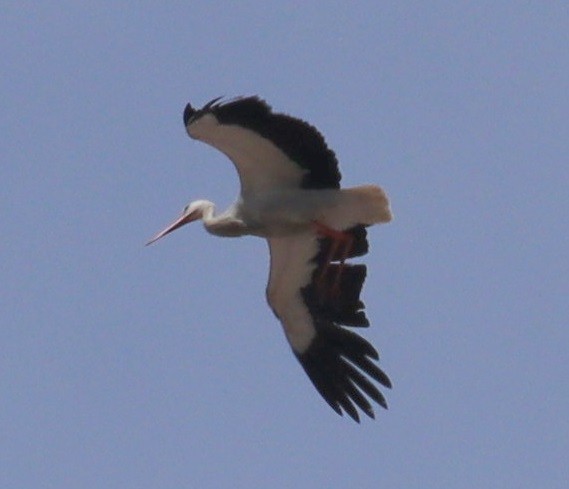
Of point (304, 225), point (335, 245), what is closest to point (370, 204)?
point (304, 225)

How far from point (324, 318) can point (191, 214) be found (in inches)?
55.8

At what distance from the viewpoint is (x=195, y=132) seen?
59.0 feet

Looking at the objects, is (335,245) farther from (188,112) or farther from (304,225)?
(188,112)

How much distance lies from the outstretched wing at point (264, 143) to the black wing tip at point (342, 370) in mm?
1629

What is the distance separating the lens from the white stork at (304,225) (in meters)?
17.9

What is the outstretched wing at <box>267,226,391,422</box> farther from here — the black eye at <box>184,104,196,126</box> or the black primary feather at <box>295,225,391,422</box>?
the black eye at <box>184,104,196,126</box>

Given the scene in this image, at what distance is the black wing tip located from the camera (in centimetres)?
1917

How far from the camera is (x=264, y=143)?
1814 cm

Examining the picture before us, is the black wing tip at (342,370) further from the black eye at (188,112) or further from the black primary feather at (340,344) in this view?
the black eye at (188,112)

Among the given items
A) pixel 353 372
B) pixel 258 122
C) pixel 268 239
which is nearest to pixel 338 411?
pixel 353 372

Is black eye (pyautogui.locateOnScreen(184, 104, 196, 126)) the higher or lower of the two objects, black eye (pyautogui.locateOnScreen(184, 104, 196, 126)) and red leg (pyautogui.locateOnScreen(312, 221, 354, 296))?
the higher

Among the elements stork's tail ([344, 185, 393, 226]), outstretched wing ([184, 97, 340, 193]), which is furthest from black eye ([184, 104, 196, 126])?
stork's tail ([344, 185, 393, 226])

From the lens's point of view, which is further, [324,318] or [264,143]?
[324,318]

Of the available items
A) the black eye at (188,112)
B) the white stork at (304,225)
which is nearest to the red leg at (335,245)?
the white stork at (304,225)
